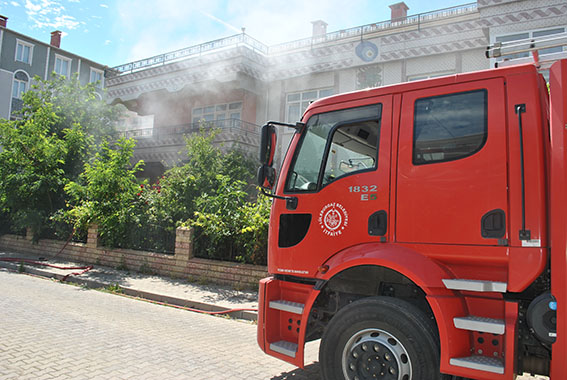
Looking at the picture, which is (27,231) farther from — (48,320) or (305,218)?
(305,218)

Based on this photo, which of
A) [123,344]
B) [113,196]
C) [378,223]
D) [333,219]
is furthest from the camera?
[113,196]

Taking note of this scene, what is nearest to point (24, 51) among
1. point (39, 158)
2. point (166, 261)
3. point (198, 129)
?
point (198, 129)

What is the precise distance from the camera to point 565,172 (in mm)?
2688

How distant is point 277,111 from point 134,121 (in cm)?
1668

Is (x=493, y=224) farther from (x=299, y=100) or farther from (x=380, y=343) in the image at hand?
(x=299, y=100)

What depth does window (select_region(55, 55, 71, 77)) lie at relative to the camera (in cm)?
3788

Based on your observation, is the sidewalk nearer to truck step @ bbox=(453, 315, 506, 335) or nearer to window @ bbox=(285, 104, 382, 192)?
window @ bbox=(285, 104, 382, 192)

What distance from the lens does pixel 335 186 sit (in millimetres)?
3680

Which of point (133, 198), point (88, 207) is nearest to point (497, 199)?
point (133, 198)

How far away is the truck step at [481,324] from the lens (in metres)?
2.72

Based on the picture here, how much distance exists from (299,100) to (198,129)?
4.57 meters

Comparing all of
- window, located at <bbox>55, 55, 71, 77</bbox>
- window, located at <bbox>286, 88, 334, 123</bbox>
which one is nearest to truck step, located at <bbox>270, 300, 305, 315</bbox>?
window, located at <bbox>286, 88, 334, 123</bbox>

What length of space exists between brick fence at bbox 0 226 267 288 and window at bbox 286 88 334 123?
29.2ft

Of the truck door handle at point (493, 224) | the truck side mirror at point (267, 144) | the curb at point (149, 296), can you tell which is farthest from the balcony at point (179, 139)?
the truck door handle at point (493, 224)
